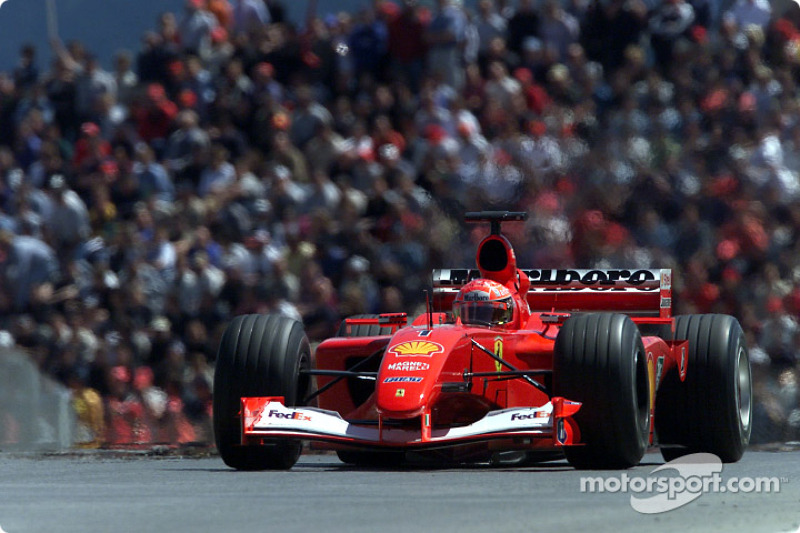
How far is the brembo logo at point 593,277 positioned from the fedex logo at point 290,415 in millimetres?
3259

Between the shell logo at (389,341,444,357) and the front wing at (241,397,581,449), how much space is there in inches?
18.3

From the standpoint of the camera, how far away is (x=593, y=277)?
1156 cm

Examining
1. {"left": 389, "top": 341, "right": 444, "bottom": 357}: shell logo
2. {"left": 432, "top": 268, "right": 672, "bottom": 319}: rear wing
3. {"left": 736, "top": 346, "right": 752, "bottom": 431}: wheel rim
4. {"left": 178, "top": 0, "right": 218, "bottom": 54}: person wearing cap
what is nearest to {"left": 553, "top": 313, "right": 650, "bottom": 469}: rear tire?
{"left": 389, "top": 341, "right": 444, "bottom": 357}: shell logo

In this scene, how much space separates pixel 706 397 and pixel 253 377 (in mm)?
3417

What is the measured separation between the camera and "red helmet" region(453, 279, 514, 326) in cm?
1012

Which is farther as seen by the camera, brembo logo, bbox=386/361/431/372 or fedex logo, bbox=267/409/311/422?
fedex logo, bbox=267/409/311/422

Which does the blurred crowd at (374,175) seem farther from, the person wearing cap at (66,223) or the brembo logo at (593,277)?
the brembo logo at (593,277)

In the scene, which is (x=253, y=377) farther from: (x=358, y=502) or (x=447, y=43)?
(x=447, y=43)

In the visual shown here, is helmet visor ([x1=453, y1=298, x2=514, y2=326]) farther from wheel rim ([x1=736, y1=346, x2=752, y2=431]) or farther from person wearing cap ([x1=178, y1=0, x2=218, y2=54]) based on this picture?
person wearing cap ([x1=178, y1=0, x2=218, y2=54])

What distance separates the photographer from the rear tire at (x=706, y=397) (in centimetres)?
1035

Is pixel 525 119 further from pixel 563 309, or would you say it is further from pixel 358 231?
pixel 563 309

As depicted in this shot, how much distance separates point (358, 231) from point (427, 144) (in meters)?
1.19

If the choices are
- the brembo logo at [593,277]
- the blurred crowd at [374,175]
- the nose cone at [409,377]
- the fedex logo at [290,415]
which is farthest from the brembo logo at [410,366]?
the blurred crowd at [374,175]

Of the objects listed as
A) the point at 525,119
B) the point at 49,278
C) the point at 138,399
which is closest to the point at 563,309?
the point at 525,119
